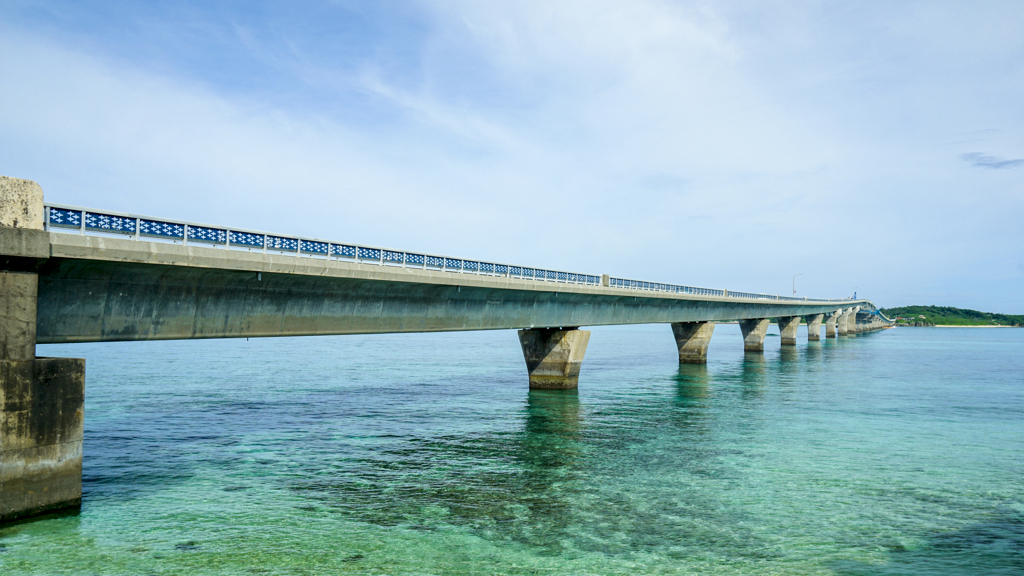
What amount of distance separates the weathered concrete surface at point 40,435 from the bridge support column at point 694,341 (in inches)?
2452

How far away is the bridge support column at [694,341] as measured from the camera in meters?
71.7

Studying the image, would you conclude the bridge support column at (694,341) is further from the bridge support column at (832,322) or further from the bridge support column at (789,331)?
the bridge support column at (832,322)

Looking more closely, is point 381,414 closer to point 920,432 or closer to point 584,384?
point 584,384

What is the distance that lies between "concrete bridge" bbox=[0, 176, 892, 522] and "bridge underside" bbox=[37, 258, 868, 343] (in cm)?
4

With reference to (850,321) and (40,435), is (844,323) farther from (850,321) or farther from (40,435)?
(40,435)

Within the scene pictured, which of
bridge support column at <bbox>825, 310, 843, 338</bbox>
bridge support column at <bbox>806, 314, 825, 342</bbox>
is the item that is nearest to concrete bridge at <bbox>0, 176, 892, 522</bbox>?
bridge support column at <bbox>806, 314, 825, 342</bbox>

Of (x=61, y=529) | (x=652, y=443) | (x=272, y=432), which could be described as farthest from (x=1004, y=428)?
(x=61, y=529)

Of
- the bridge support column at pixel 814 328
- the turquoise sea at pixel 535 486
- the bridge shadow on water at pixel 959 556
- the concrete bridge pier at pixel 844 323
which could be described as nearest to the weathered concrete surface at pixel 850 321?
the concrete bridge pier at pixel 844 323

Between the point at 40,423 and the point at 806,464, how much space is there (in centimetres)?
2227

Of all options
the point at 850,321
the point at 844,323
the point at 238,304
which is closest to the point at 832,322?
the point at 844,323

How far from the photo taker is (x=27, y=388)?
46.6ft

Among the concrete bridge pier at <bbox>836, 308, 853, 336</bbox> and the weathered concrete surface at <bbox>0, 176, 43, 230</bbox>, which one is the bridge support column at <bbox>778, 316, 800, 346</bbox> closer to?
the concrete bridge pier at <bbox>836, 308, 853, 336</bbox>

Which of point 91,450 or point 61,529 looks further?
point 91,450

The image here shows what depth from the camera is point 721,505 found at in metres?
17.1
